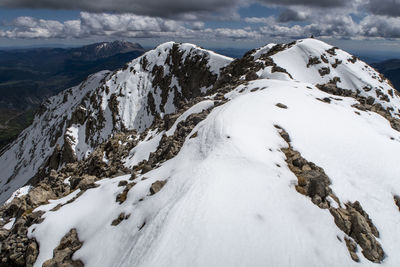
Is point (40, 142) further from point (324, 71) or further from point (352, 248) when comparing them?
point (352, 248)

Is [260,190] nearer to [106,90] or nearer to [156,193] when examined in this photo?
[156,193]

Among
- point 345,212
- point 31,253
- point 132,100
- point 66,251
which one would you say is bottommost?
point 132,100

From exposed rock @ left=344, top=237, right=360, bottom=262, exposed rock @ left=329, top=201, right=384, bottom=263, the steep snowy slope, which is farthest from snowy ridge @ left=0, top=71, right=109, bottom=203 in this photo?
exposed rock @ left=344, top=237, right=360, bottom=262

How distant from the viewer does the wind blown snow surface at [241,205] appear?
10.3m

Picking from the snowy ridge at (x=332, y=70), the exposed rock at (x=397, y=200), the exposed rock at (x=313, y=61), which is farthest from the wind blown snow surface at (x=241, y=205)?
the exposed rock at (x=313, y=61)

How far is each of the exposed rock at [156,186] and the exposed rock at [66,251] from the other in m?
5.39

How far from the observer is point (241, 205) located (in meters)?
12.0

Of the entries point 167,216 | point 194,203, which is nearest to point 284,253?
point 194,203

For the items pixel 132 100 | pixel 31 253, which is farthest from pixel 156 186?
pixel 132 100

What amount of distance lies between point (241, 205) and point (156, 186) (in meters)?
5.77

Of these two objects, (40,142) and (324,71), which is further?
(40,142)

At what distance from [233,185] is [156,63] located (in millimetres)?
115095

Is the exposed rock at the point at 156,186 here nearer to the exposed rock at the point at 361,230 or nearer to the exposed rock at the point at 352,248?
the exposed rock at the point at 361,230

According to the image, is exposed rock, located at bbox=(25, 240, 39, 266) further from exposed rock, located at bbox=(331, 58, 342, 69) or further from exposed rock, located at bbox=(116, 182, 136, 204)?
exposed rock, located at bbox=(331, 58, 342, 69)
